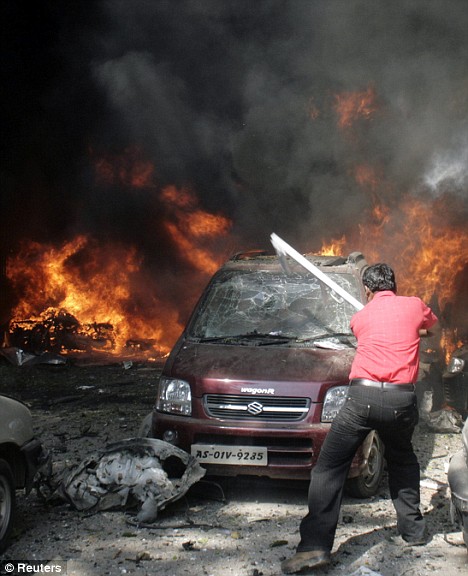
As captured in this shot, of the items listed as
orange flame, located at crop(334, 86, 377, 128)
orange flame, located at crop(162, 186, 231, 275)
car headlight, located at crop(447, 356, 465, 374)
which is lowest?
car headlight, located at crop(447, 356, 465, 374)

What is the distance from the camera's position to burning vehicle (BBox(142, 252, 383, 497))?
4.94m

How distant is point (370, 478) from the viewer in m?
5.32

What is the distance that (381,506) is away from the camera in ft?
17.0

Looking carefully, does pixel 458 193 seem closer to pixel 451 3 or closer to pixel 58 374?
pixel 451 3

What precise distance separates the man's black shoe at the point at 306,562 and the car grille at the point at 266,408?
4.05 ft

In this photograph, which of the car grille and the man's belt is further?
the car grille

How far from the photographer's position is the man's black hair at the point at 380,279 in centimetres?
432

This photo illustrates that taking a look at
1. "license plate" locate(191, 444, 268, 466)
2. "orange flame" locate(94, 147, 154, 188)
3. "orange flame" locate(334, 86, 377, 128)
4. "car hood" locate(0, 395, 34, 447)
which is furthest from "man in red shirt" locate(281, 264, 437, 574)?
"orange flame" locate(94, 147, 154, 188)

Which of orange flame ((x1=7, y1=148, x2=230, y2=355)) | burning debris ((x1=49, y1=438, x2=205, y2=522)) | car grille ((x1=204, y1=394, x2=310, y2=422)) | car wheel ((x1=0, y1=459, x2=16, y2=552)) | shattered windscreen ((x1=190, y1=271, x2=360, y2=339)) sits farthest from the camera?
orange flame ((x1=7, y1=148, x2=230, y2=355))

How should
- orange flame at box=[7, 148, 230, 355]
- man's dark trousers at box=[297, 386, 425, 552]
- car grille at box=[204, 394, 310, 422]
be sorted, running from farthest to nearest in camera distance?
orange flame at box=[7, 148, 230, 355]
car grille at box=[204, 394, 310, 422]
man's dark trousers at box=[297, 386, 425, 552]

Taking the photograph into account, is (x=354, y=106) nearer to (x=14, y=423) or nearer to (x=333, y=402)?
(x=333, y=402)

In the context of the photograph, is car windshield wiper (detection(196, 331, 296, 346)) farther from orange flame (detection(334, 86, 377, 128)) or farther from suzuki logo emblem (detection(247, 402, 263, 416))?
orange flame (detection(334, 86, 377, 128))

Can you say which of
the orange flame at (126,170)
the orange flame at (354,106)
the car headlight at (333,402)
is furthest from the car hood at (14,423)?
the orange flame at (354,106)

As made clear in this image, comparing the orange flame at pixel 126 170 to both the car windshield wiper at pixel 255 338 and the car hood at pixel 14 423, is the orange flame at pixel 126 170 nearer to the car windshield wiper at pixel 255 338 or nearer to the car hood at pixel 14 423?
the car windshield wiper at pixel 255 338
